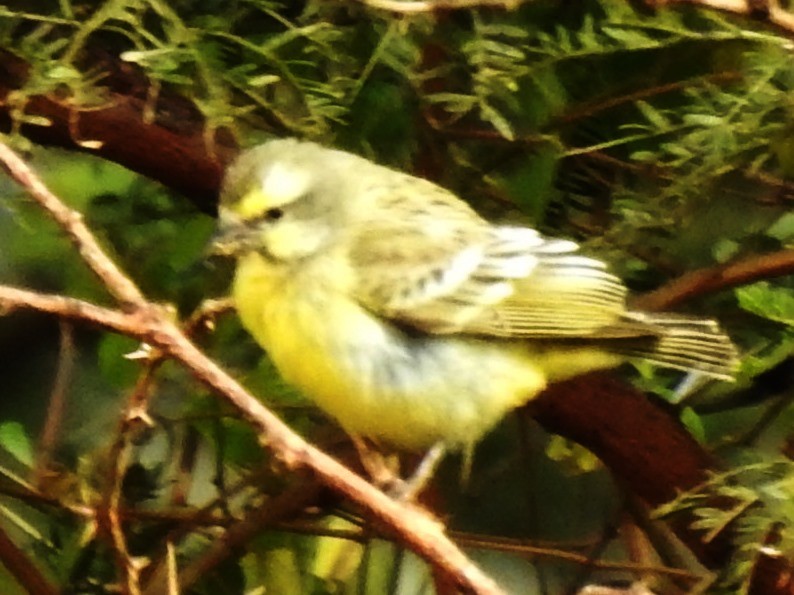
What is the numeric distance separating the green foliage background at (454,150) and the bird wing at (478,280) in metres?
0.03

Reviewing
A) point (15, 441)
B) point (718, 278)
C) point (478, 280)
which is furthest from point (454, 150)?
point (15, 441)

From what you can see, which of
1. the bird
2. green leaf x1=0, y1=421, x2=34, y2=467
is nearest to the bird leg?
the bird

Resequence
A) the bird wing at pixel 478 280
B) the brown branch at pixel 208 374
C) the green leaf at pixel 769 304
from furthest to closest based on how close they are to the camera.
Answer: the bird wing at pixel 478 280, the green leaf at pixel 769 304, the brown branch at pixel 208 374

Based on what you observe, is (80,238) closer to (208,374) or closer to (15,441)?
(208,374)

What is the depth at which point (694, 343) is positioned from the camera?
32.0 inches

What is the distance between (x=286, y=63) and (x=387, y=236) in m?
0.16

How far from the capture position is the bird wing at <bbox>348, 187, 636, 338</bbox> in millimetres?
842

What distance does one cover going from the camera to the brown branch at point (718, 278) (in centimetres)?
79

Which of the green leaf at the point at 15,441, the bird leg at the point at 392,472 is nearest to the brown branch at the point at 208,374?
the bird leg at the point at 392,472

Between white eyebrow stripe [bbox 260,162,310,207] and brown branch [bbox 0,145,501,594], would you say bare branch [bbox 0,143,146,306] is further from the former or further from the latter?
white eyebrow stripe [bbox 260,162,310,207]

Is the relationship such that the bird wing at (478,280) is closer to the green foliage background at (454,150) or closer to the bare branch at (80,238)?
the green foliage background at (454,150)

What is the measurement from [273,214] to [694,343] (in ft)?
0.95

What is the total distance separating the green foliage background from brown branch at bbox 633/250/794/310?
2 centimetres

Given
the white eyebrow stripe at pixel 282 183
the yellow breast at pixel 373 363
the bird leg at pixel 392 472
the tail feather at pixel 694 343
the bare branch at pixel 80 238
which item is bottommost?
the bird leg at pixel 392 472
